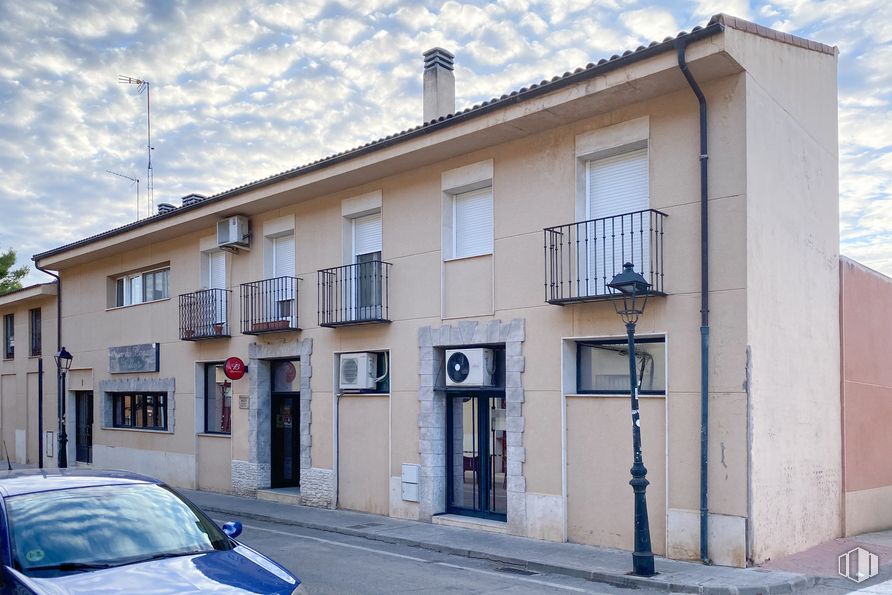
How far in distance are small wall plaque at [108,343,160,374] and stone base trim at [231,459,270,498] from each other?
4.40 metres

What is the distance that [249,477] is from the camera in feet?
55.9

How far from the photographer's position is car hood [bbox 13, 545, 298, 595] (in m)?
4.76

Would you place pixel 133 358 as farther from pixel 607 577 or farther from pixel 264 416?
pixel 607 577

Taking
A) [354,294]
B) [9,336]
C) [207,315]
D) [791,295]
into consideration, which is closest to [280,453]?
[207,315]

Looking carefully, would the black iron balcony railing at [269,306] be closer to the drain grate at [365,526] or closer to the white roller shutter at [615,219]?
the drain grate at [365,526]

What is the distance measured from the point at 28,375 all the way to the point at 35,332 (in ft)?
4.83

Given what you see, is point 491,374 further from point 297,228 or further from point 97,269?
point 97,269

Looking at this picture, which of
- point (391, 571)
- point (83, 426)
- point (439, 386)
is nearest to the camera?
point (391, 571)

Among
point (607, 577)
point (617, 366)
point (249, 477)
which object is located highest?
point (617, 366)

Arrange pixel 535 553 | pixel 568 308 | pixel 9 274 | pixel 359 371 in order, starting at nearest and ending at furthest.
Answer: pixel 535 553, pixel 568 308, pixel 359 371, pixel 9 274

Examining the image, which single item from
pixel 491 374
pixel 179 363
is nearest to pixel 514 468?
pixel 491 374

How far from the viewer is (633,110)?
11.1 metres

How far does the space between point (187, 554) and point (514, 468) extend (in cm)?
719

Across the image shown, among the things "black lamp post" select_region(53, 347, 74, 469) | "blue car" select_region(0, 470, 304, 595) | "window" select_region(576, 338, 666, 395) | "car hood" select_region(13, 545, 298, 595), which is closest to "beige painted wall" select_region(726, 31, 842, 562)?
"window" select_region(576, 338, 666, 395)
